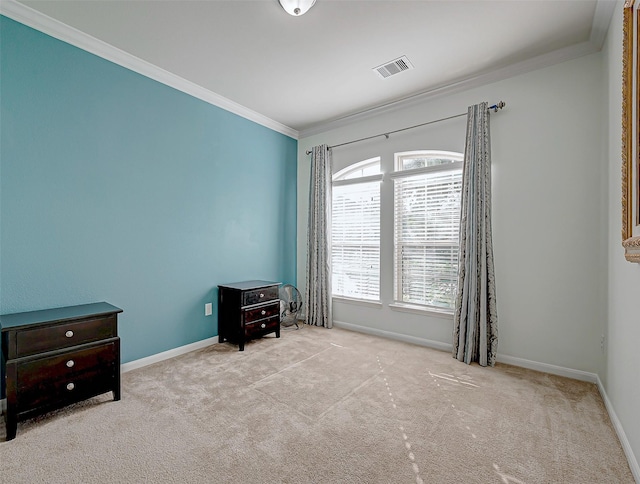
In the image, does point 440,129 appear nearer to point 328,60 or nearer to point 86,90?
point 328,60

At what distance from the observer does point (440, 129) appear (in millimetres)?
3393

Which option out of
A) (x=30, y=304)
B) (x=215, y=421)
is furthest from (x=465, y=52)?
(x=30, y=304)

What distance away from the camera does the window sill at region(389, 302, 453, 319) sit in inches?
131

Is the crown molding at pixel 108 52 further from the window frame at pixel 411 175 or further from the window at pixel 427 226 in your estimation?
the window at pixel 427 226

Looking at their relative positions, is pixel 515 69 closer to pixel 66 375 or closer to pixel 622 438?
pixel 622 438

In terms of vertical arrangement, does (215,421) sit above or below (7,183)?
below

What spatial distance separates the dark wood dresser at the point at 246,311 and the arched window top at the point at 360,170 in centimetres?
177

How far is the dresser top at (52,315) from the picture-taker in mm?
1923

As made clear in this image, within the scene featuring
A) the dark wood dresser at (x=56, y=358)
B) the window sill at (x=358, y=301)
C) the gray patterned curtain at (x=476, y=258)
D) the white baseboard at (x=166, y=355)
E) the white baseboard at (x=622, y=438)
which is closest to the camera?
the white baseboard at (x=622, y=438)

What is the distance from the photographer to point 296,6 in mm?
2146

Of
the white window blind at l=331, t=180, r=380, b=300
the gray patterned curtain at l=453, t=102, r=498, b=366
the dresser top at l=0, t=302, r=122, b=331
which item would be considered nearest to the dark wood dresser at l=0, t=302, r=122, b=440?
the dresser top at l=0, t=302, r=122, b=331

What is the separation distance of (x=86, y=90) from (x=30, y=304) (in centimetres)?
175

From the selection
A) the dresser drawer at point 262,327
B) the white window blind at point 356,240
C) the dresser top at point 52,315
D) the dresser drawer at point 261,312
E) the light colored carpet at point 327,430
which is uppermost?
the white window blind at point 356,240

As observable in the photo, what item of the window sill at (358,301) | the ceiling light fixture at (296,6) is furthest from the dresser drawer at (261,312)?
the ceiling light fixture at (296,6)
